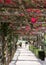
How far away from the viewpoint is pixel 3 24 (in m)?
15.5

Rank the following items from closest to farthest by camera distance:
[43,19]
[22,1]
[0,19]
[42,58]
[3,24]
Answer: [22,1] < [0,19] < [3,24] < [43,19] < [42,58]

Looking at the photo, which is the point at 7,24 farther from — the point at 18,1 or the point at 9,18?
the point at 18,1

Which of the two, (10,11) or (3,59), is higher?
(10,11)

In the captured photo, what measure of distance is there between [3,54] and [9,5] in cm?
762

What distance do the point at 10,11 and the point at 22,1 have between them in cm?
583

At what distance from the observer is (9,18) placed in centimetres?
1512

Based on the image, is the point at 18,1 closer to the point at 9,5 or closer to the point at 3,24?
the point at 9,5

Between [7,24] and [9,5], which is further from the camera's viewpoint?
[7,24]

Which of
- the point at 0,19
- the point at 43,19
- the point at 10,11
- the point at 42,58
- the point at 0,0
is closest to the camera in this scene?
the point at 0,0

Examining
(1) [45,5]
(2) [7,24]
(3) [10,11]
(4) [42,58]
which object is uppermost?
(1) [45,5]

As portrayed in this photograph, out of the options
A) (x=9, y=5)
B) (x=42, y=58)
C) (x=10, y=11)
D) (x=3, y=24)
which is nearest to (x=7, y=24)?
(x=3, y=24)

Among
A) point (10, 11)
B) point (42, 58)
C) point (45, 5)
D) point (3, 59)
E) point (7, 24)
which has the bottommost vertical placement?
point (42, 58)

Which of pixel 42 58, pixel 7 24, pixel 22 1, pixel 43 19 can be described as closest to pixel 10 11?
pixel 7 24

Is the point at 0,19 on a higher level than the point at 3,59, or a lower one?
higher
